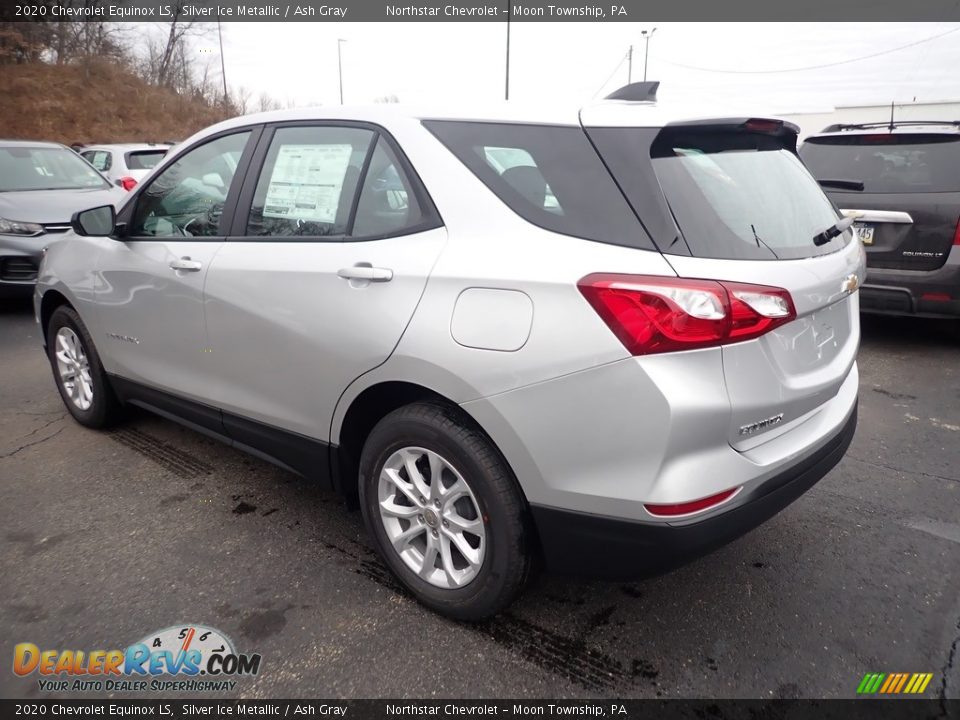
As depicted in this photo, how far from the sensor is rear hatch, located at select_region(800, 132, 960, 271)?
16.1ft

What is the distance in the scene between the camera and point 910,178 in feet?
16.8

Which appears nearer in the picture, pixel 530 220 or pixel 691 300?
pixel 691 300

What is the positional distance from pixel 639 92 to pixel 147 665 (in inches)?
103

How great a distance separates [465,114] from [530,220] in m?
0.53

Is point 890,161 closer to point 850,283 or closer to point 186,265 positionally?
point 850,283

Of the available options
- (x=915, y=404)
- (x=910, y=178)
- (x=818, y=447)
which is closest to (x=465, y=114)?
(x=818, y=447)

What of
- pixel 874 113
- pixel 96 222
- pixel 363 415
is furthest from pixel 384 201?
pixel 874 113

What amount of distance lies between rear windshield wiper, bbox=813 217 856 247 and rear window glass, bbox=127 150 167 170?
11003mm

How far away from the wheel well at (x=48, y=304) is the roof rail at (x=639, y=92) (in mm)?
3274

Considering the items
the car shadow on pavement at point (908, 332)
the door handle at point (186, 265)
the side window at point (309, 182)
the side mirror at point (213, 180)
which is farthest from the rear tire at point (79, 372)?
the car shadow on pavement at point (908, 332)

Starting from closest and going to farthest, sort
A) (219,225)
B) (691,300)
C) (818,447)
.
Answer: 1. (691,300)
2. (818,447)
3. (219,225)

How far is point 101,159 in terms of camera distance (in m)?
11.5

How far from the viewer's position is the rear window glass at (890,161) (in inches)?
198

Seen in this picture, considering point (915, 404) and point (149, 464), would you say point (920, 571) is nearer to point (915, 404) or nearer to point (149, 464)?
point (915, 404)
